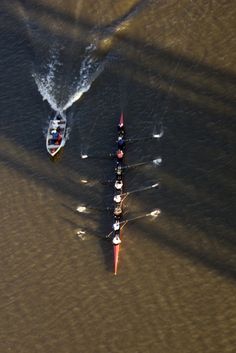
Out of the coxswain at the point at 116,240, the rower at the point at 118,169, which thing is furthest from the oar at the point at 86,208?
the rower at the point at 118,169

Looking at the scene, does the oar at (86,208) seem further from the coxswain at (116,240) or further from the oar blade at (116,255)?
the oar blade at (116,255)

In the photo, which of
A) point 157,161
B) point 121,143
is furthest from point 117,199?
point 121,143

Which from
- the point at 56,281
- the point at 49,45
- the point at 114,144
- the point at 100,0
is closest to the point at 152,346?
the point at 56,281

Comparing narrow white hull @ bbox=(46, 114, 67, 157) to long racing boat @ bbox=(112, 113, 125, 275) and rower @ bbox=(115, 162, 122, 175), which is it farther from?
rower @ bbox=(115, 162, 122, 175)

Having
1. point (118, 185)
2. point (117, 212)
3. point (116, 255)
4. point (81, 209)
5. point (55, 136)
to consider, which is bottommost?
point (116, 255)

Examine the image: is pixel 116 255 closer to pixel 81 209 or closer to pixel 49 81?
pixel 81 209

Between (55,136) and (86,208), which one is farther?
(55,136)

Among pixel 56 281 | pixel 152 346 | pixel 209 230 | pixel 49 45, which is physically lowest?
pixel 152 346

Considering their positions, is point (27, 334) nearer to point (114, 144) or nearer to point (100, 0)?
point (114, 144)
